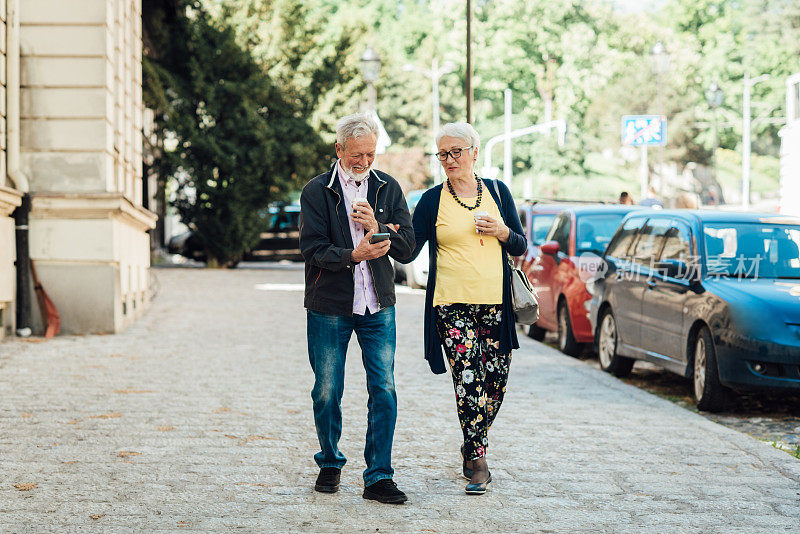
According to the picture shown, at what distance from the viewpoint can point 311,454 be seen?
6676 mm

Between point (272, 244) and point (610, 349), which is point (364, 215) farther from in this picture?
point (272, 244)

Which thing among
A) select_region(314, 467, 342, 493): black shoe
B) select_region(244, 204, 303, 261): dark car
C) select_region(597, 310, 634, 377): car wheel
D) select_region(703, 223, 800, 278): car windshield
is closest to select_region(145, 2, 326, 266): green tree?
select_region(244, 204, 303, 261): dark car

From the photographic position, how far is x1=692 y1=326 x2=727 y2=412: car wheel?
8.80 m

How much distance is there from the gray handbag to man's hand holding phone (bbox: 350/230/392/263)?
2.84 feet

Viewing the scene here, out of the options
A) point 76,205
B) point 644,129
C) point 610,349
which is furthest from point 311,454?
point 644,129

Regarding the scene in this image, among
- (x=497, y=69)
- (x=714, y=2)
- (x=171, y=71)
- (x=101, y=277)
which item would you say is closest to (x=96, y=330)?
(x=101, y=277)

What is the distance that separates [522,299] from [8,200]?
7.49m

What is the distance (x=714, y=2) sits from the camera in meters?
81.9

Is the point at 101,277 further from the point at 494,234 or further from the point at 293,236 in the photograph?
the point at 293,236

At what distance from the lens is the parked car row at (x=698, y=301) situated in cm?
855

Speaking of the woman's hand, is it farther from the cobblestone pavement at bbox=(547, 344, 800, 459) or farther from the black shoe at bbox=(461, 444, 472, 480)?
the cobblestone pavement at bbox=(547, 344, 800, 459)

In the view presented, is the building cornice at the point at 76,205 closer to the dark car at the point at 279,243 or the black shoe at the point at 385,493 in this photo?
the black shoe at the point at 385,493

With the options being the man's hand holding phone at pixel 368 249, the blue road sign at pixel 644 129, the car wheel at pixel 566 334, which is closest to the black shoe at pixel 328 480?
the man's hand holding phone at pixel 368 249

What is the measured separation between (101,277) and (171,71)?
13.6 m
